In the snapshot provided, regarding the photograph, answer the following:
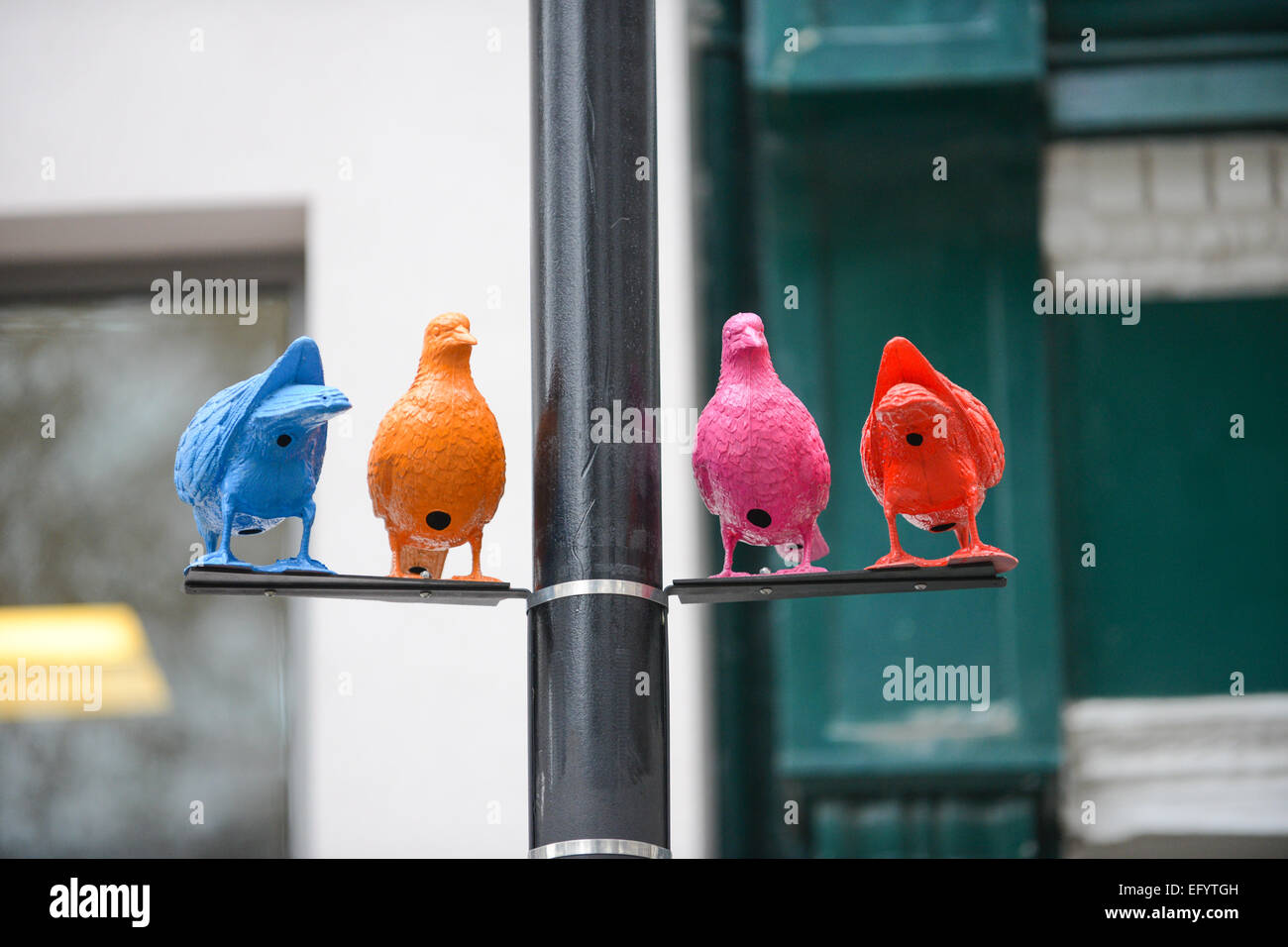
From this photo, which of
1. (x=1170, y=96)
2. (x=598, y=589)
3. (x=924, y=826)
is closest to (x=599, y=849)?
(x=598, y=589)

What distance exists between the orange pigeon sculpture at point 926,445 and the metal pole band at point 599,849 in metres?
0.64

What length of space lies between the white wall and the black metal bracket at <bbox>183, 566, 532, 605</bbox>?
8.99ft

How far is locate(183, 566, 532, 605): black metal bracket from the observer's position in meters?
2.60

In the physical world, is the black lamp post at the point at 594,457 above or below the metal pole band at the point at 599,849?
above

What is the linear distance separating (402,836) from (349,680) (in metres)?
0.48

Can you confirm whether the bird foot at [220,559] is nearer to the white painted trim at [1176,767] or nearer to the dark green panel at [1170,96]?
the white painted trim at [1176,767]

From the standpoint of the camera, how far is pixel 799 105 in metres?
5.66

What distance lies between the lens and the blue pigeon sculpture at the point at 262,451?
9.68 ft

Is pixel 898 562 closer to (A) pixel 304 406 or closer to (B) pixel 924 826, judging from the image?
(A) pixel 304 406

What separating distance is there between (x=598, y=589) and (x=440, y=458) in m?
0.42

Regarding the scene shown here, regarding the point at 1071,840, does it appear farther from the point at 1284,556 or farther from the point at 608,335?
the point at 608,335

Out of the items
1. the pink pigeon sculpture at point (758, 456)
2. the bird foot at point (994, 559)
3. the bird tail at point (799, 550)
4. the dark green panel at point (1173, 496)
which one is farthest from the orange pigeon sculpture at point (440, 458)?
the dark green panel at point (1173, 496)
